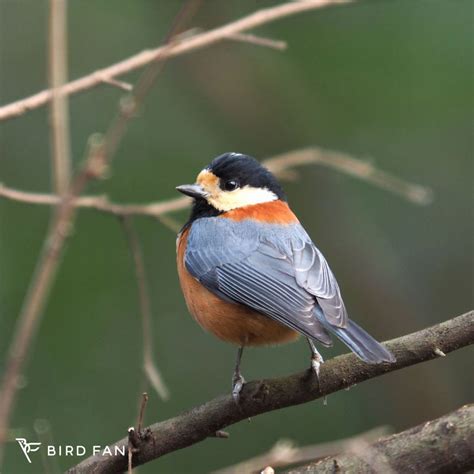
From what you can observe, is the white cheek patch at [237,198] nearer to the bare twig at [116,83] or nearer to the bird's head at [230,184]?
the bird's head at [230,184]

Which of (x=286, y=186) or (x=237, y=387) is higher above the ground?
(x=286, y=186)

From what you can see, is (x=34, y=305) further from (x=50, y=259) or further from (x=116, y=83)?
(x=116, y=83)

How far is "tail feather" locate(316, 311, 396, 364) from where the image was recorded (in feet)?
9.30

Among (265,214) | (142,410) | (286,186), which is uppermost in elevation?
(286,186)

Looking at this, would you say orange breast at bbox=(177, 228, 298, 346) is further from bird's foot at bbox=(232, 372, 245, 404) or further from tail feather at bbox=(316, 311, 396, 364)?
tail feather at bbox=(316, 311, 396, 364)

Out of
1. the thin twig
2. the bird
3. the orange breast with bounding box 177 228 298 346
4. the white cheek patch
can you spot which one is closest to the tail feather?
the bird

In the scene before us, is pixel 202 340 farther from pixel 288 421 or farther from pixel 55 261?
pixel 55 261

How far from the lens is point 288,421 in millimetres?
5992

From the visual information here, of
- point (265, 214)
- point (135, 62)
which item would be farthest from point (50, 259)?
point (265, 214)

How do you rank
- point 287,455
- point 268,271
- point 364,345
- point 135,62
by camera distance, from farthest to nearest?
point 268,271 → point 135,62 → point 364,345 → point 287,455

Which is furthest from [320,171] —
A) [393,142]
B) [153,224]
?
[153,224]

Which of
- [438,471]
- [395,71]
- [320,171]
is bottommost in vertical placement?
[438,471]

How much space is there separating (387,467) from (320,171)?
391cm

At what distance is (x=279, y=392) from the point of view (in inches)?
123
